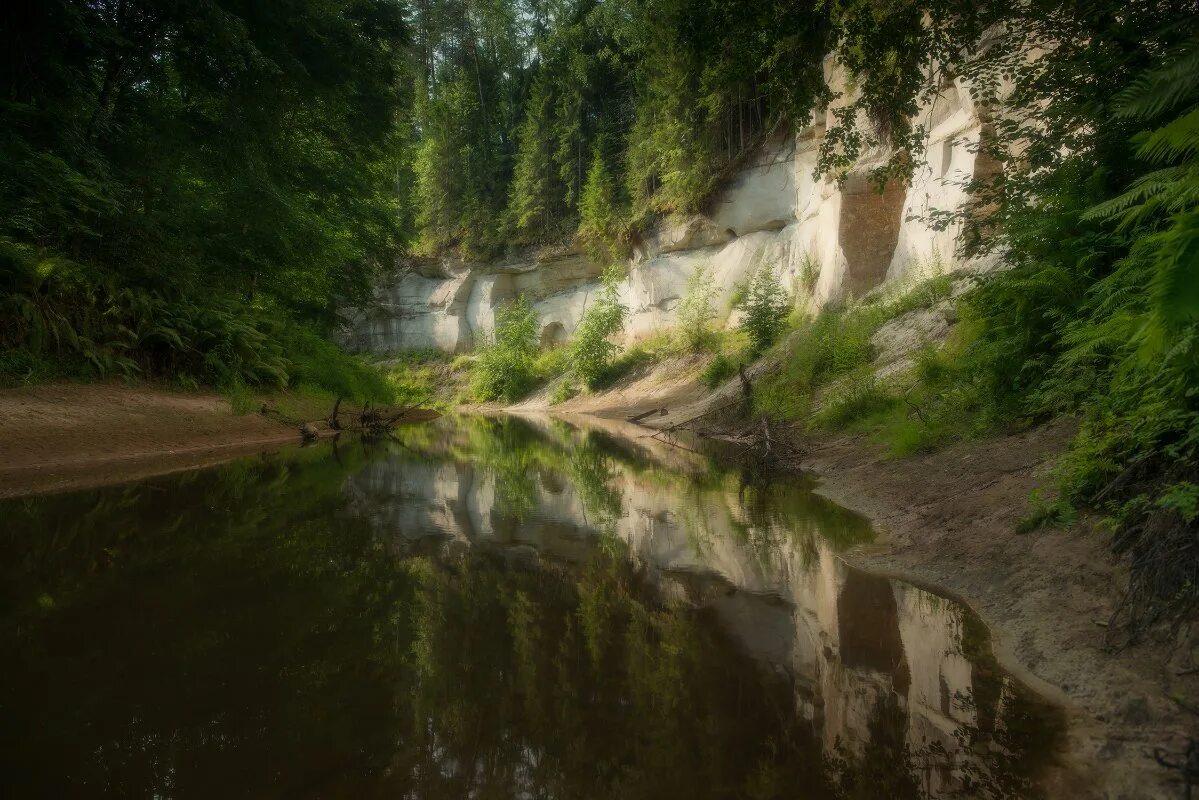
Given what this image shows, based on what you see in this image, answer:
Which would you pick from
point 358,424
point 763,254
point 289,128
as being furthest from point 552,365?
point 289,128

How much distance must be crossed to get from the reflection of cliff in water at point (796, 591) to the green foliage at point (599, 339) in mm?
18310

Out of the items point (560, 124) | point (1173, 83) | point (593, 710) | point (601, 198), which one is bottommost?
point (593, 710)

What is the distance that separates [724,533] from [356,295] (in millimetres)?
18218

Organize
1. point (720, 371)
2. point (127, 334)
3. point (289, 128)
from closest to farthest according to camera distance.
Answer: point (127, 334) < point (289, 128) < point (720, 371)

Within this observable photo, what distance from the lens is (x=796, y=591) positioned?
448 centimetres

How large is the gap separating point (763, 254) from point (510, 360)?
46.3ft

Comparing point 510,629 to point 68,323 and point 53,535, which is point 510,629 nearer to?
point 53,535

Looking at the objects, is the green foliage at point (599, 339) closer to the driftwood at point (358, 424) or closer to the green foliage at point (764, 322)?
the green foliage at point (764, 322)

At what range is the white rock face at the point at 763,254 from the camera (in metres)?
16.0

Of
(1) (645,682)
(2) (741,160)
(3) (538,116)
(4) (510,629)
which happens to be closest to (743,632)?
(1) (645,682)

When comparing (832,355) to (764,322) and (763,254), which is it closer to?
(764,322)

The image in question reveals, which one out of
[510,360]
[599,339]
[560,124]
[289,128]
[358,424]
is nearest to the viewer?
[289,128]

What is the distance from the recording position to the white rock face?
1598cm

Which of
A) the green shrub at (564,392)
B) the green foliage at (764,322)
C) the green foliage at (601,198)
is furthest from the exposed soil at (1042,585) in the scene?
the green foliage at (601,198)
